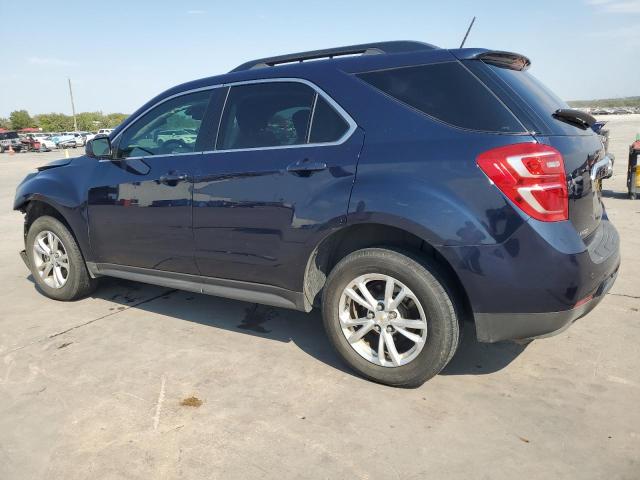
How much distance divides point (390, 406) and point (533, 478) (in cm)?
80

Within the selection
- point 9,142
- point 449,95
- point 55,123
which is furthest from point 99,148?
point 55,123

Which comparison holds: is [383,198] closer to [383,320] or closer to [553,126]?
[383,320]

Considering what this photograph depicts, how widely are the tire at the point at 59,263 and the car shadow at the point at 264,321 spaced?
273mm

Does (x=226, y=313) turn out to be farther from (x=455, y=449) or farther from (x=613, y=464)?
(x=613, y=464)

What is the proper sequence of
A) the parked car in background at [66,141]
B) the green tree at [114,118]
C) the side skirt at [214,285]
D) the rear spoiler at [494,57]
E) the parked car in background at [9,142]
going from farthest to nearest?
the green tree at [114,118] < the parked car in background at [66,141] < the parked car in background at [9,142] < the side skirt at [214,285] < the rear spoiler at [494,57]

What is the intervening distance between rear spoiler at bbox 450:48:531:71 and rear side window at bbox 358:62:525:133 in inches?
3.5

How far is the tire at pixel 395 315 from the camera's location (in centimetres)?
268

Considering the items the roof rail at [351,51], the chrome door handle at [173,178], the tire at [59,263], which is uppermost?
the roof rail at [351,51]

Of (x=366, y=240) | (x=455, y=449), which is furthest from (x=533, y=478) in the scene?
(x=366, y=240)

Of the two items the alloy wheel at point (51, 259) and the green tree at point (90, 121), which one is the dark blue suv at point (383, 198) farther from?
the green tree at point (90, 121)

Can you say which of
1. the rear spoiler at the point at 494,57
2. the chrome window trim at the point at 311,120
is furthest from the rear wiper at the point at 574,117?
the chrome window trim at the point at 311,120

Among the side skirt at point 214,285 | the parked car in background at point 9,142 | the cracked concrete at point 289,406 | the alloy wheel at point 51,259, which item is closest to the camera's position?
the cracked concrete at point 289,406

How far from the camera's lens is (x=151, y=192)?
3715 mm

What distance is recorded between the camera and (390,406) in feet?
9.02
